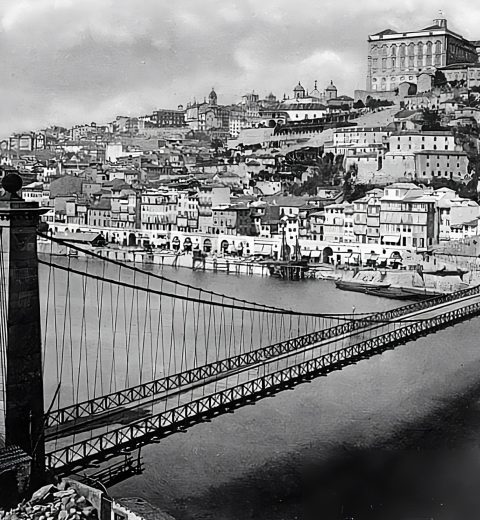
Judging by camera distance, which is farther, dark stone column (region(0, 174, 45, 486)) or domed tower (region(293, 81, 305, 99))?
domed tower (region(293, 81, 305, 99))

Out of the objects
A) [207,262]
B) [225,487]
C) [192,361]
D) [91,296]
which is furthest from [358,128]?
[225,487]

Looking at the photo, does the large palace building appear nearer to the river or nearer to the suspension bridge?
the suspension bridge

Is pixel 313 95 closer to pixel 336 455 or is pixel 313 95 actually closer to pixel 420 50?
pixel 420 50

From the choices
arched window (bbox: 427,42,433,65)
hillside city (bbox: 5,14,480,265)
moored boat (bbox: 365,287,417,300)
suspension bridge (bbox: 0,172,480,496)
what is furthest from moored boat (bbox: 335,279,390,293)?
arched window (bbox: 427,42,433,65)

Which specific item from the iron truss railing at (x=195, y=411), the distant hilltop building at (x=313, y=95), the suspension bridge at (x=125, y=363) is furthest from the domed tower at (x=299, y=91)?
the iron truss railing at (x=195, y=411)

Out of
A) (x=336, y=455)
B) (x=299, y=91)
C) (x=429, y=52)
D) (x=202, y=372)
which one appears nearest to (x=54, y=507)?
(x=336, y=455)

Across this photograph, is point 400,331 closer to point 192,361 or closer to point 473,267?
point 192,361
